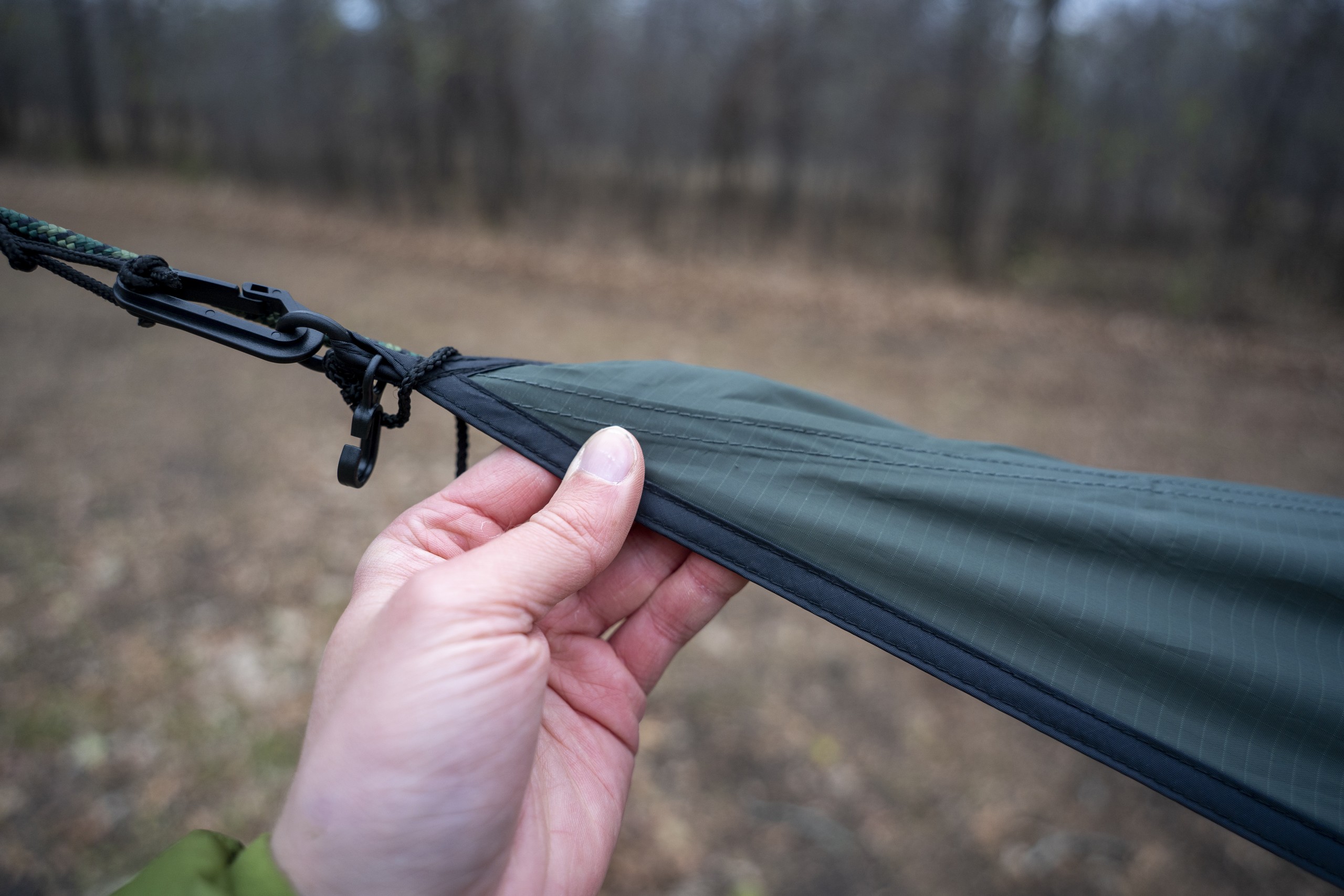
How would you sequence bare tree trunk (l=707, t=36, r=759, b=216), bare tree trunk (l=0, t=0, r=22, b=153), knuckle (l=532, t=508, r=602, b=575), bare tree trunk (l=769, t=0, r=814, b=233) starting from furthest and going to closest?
bare tree trunk (l=0, t=0, r=22, b=153) < bare tree trunk (l=707, t=36, r=759, b=216) < bare tree trunk (l=769, t=0, r=814, b=233) < knuckle (l=532, t=508, r=602, b=575)

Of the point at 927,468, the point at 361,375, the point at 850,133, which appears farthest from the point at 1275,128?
the point at 361,375

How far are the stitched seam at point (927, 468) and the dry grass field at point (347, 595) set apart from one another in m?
1.79

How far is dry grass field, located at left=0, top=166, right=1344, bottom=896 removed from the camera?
104 inches

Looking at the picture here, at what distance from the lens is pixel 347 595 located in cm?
367

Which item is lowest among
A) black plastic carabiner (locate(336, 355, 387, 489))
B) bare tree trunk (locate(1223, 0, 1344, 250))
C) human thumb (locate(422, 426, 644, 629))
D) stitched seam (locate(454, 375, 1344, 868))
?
stitched seam (locate(454, 375, 1344, 868))

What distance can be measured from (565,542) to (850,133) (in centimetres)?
1471

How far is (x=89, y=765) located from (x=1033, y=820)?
379cm

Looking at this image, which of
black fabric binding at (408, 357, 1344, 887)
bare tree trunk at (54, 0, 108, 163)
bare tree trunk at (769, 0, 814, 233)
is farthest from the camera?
bare tree trunk at (54, 0, 108, 163)

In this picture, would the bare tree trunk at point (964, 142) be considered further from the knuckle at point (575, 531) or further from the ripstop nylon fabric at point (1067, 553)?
the knuckle at point (575, 531)

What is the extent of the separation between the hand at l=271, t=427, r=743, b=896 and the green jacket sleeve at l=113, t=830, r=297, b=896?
0.03 meters

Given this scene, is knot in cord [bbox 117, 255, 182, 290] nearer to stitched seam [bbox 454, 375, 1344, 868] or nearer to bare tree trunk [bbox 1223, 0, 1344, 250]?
stitched seam [bbox 454, 375, 1344, 868]

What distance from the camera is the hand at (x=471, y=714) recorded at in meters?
1.22

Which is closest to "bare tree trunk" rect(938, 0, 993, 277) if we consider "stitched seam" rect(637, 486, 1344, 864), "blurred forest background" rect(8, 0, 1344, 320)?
"blurred forest background" rect(8, 0, 1344, 320)

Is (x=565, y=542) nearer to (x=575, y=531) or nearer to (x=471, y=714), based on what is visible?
(x=575, y=531)
